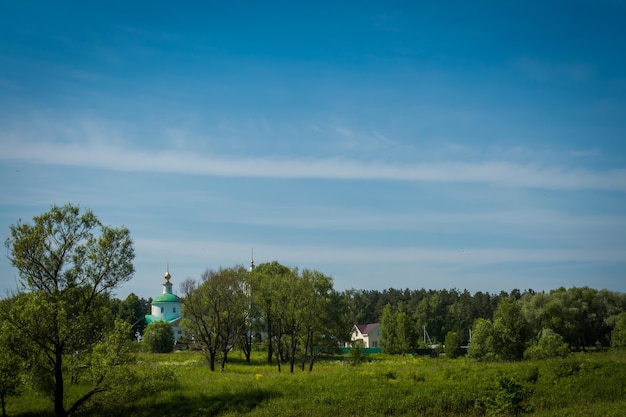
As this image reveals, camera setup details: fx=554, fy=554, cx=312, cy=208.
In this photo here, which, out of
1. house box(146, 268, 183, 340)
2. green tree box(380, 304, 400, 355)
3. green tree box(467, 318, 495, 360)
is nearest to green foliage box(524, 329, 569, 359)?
green tree box(467, 318, 495, 360)

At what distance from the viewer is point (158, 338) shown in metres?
75.4

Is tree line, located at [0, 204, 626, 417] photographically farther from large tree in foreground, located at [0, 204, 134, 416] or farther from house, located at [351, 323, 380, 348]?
house, located at [351, 323, 380, 348]

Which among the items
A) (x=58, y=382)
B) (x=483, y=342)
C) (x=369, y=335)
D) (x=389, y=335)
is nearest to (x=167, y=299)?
(x=369, y=335)

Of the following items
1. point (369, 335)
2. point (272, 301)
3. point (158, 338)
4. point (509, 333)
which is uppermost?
point (272, 301)

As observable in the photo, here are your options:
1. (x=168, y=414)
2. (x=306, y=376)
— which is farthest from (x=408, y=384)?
(x=168, y=414)

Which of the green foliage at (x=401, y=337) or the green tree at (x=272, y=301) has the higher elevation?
the green tree at (x=272, y=301)

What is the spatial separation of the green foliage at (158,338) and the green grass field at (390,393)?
41.2 meters

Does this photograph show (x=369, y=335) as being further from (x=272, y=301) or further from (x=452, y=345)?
(x=272, y=301)

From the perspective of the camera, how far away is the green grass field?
29.3 meters

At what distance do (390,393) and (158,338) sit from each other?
169 feet

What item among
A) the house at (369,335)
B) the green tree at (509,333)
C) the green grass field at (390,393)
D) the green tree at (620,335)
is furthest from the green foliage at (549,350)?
the house at (369,335)

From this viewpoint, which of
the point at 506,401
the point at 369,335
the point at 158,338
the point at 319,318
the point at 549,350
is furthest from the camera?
the point at 369,335

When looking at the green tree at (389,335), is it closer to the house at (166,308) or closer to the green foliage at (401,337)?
the green foliage at (401,337)

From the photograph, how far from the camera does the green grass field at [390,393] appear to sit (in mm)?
29266
